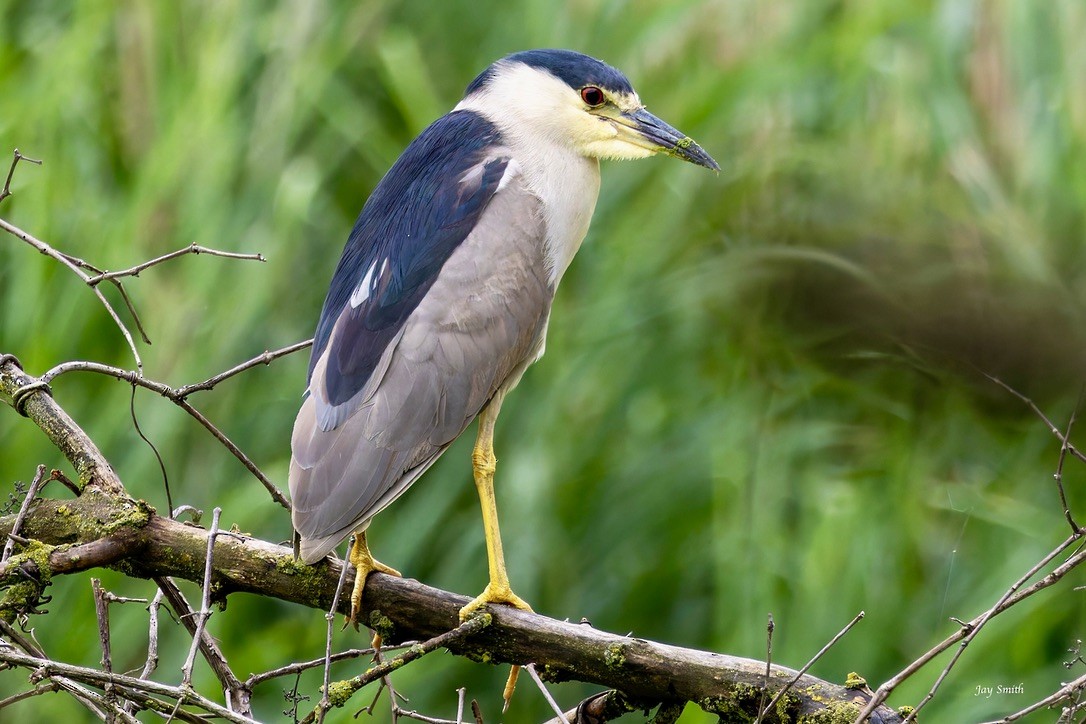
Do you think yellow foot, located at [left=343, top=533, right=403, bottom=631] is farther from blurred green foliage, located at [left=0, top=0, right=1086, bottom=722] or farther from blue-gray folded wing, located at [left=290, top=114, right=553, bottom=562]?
blurred green foliage, located at [left=0, top=0, right=1086, bottom=722]

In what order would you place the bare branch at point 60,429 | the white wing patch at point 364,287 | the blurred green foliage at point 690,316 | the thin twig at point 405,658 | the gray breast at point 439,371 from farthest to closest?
the blurred green foliage at point 690,316, the white wing patch at point 364,287, the gray breast at point 439,371, the bare branch at point 60,429, the thin twig at point 405,658

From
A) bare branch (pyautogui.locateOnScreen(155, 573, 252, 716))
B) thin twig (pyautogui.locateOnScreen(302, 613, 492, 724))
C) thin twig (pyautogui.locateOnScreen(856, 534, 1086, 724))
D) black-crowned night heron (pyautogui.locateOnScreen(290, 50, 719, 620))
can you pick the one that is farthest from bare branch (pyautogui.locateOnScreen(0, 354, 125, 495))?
thin twig (pyautogui.locateOnScreen(856, 534, 1086, 724))

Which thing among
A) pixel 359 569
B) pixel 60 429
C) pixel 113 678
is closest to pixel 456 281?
pixel 359 569

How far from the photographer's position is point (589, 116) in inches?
83.7

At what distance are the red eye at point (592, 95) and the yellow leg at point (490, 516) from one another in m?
0.57

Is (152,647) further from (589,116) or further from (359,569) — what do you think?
(589,116)

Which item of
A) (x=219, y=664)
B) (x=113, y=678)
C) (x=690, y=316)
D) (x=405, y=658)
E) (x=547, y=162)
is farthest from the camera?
(x=690, y=316)

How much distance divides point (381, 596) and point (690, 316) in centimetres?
155

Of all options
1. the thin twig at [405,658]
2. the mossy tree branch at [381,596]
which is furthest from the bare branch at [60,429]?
the thin twig at [405,658]

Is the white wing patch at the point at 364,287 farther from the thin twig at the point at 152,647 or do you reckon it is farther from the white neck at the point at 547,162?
the thin twig at the point at 152,647

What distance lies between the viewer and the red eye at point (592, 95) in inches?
83.7

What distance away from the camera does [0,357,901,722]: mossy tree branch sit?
1.34m

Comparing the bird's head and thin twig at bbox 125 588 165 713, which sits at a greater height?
the bird's head

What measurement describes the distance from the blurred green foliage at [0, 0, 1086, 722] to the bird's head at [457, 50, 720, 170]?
708 mm
